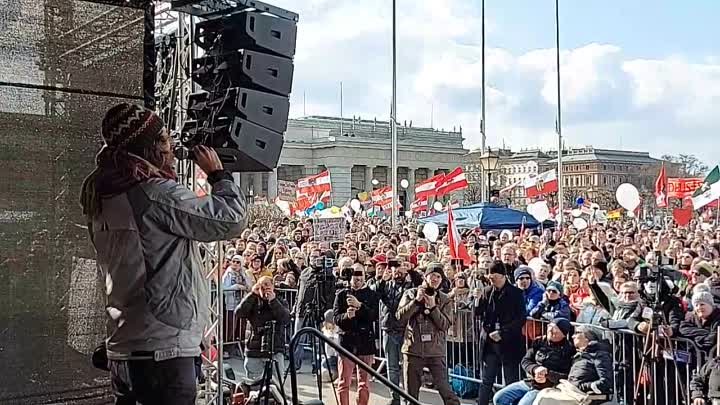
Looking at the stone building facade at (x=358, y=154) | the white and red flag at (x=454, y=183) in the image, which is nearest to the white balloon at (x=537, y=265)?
the white and red flag at (x=454, y=183)

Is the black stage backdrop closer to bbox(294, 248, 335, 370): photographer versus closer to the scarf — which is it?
the scarf

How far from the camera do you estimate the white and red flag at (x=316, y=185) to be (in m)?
27.0

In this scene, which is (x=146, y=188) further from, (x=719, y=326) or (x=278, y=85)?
(x=719, y=326)

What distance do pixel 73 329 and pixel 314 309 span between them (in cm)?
660

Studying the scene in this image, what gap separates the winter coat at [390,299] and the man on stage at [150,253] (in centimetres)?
689

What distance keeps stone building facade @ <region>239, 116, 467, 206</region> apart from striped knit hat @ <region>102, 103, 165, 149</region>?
6061 centimetres

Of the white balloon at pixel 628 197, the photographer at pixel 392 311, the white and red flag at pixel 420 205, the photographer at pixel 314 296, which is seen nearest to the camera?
the photographer at pixel 392 311

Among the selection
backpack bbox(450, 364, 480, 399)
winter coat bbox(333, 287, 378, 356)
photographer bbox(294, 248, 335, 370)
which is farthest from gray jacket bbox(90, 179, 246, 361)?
photographer bbox(294, 248, 335, 370)

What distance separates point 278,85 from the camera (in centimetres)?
519

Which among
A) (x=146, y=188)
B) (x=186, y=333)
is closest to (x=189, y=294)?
(x=186, y=333)

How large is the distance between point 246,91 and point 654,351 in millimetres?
4717

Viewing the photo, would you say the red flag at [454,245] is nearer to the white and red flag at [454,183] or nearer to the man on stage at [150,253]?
the man on stage at [150,253]

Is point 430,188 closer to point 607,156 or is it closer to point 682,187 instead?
point 682,187

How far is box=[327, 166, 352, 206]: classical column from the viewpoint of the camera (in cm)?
6906
